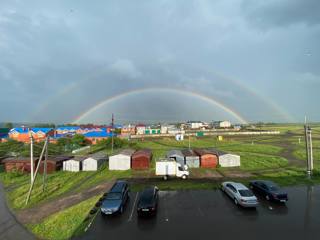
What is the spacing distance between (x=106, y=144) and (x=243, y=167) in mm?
47947

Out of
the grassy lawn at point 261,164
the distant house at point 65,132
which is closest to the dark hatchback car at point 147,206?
the grassy lawn at point 261,164

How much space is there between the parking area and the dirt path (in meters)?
6.22

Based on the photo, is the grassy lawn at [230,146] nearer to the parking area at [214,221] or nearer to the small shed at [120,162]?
the small shed at [120,162]

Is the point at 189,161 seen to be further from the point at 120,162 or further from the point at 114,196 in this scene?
the point at 114,196

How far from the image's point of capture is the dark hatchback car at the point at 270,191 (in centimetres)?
2100

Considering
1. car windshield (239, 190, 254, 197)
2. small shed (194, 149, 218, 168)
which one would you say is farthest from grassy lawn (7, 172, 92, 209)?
car windshield (239, 190, 254, 197)

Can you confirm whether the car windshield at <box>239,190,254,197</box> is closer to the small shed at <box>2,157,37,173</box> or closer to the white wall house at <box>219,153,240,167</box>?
the white wall house at <box>219,153,240,167</box>

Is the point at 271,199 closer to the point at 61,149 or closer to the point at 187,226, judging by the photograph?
the point at 187,226

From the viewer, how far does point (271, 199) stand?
2169cm

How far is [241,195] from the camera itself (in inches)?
808

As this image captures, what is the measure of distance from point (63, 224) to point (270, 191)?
777 inches

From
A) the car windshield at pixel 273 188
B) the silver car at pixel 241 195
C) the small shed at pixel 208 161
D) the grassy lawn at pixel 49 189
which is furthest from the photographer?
the small shed at pixel 208 161

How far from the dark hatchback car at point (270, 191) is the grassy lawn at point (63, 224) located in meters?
17.8

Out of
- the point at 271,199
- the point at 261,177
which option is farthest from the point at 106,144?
the point at 271,199
